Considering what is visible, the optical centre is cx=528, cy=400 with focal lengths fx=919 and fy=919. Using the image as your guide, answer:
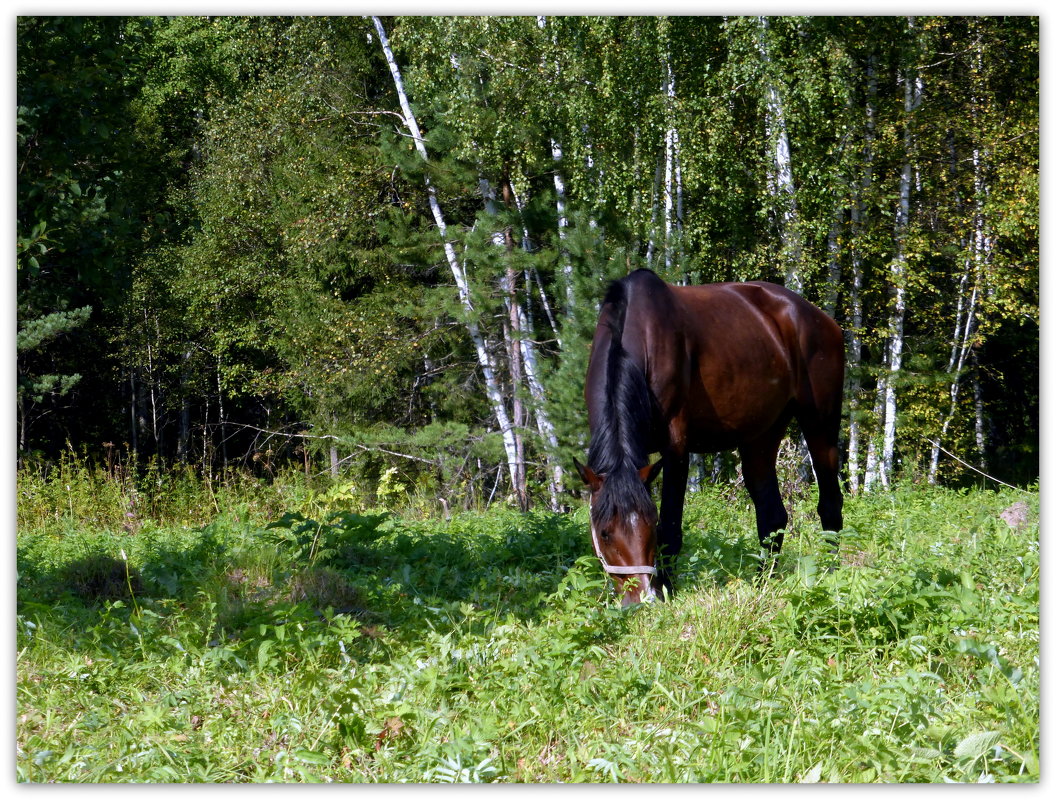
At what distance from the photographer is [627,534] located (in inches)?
173

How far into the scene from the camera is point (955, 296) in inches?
594

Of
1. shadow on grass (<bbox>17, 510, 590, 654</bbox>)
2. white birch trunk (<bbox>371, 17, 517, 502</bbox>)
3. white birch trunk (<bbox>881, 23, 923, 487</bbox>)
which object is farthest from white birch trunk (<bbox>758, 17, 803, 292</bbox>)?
shadow on grass (<bbox>17, 510, 590, 654</bbox>)

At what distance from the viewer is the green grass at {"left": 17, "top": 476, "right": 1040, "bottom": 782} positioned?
9.75 feet

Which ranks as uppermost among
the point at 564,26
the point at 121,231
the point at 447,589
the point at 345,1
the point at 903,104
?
the point at 564,26

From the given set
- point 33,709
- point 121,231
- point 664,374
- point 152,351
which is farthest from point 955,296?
point 152,351

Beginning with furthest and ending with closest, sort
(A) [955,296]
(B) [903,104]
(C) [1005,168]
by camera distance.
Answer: (A) [955,296]
(B) [903,104]
(C) [1005,168]

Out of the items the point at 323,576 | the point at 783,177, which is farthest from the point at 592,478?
the point at 783,177

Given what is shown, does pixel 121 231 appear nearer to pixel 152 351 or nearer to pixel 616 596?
pixel 616 596

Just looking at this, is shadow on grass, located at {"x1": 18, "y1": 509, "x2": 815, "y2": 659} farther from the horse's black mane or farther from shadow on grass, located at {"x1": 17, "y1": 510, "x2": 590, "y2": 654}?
the horse's black mane

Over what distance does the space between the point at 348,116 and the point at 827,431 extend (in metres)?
13.2

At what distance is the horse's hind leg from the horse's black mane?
1088mm

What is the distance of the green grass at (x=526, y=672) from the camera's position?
9.75 feet

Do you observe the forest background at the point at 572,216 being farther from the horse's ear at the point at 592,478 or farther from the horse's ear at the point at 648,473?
the horse's ear at the point at 648,473

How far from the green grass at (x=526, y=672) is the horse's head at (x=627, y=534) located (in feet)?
0.52
